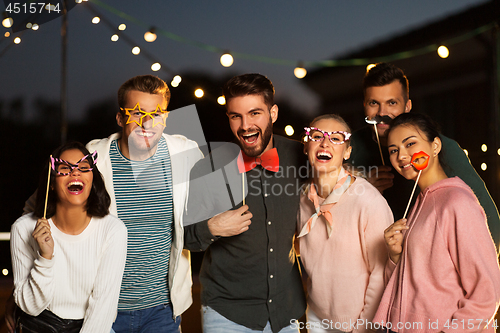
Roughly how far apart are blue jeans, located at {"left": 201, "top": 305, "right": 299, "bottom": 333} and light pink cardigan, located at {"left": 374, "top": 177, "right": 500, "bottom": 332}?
0.50 meters

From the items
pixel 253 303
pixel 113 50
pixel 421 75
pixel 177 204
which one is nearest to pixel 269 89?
pixel 177 204

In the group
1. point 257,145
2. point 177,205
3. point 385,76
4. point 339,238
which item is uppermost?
point 385,76

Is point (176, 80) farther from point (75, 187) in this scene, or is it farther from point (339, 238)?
point (339, 238)

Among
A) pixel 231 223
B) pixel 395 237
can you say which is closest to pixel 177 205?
pixel 231 223

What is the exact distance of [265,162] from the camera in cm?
184

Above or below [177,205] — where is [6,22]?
above

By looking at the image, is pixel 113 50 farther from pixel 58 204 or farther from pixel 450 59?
pixel 450 59

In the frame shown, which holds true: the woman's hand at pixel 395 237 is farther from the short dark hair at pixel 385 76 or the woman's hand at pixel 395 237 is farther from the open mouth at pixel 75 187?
the open mouth at pixel 75 187

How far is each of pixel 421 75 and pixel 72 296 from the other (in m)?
3.86

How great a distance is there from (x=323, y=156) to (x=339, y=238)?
35cm

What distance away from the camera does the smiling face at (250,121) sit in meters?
1.81

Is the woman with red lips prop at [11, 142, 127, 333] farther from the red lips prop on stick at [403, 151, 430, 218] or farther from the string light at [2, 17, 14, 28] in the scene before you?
the string light at [2, 17, 14, 28]

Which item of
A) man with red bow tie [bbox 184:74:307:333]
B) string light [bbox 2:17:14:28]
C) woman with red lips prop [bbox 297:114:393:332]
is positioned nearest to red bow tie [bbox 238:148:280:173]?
man with red bow tie [bbox 184:74:307:333]

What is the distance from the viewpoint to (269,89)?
187 cm
